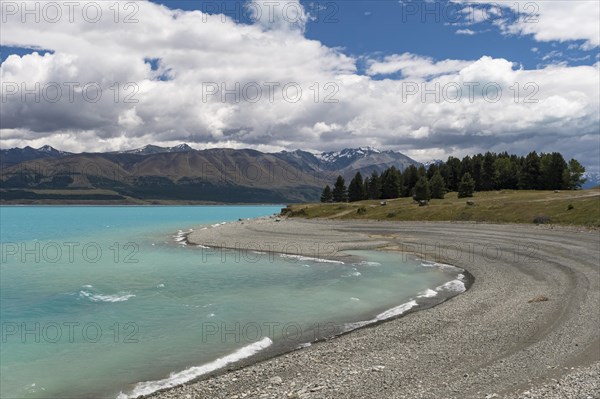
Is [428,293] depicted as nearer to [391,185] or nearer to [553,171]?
[391,185]

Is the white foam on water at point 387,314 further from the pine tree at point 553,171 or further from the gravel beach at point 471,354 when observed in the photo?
the pine tree at point 553,171

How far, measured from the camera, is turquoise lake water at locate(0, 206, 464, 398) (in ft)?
68.4

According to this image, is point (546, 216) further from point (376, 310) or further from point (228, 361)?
point (228, 361)

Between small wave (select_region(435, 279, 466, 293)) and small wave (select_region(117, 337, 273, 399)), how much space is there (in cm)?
2009

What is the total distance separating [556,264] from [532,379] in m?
32.5

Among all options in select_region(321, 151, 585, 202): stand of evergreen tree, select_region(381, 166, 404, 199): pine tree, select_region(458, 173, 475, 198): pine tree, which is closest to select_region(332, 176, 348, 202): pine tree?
select_region(321, 151, 585, 202): stand of evergreen tree

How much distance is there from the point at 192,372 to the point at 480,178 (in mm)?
150981

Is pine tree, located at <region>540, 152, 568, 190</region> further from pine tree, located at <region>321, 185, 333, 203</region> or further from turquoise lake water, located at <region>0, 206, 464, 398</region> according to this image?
turquoise lake water, located at <region>0, 206, 464, 398</region>

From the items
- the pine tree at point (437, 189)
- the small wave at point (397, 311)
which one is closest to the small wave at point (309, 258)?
the small wave at point (397, 311)

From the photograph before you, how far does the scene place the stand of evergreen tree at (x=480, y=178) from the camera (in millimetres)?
133750

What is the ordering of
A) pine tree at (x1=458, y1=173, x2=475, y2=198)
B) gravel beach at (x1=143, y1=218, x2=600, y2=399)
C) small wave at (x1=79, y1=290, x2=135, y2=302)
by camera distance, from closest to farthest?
gravel beach at (x1=143, y1=218, x2=600, y2=399), small wave at (x1=79, y1=290, x2=135, y2=302), pine tree at (x1=458, y1=173, x2=475, y2=198)

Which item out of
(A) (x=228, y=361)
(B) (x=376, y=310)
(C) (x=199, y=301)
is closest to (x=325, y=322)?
(B) (x=376, y=310)

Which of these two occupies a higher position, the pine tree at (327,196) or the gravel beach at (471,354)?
the pine tree at (327,196)

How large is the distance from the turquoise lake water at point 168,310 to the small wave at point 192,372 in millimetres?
59
